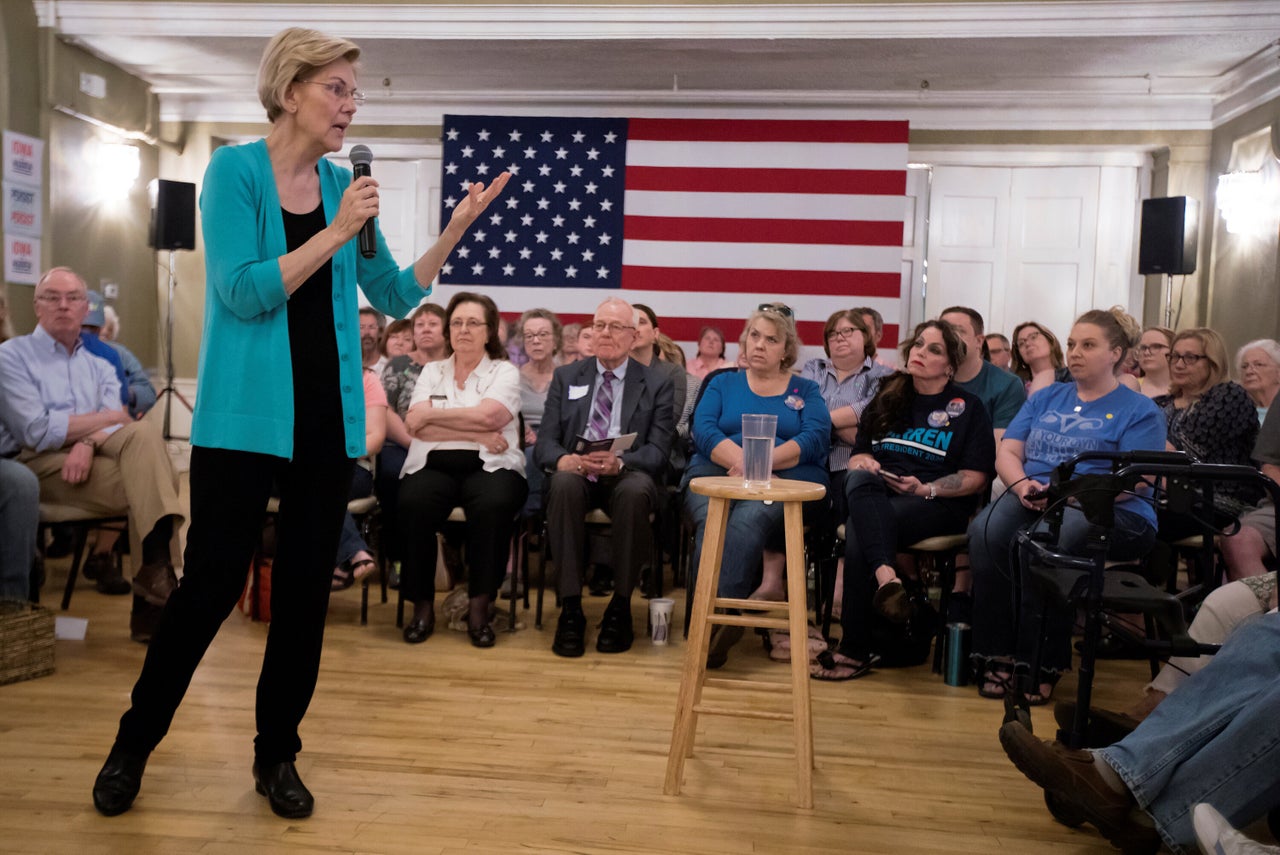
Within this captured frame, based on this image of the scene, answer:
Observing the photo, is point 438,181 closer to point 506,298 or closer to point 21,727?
point 506,298

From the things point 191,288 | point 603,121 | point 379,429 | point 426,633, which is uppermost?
point 603,121

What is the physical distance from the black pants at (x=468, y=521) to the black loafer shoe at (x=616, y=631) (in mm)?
424

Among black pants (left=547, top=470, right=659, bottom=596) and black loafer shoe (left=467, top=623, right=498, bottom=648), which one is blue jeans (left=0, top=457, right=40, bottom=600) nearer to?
black loafer shoe (left=467, top=623, right=498, bottom=648)

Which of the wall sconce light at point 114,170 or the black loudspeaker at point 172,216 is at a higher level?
the wall sconce light at point 114,170

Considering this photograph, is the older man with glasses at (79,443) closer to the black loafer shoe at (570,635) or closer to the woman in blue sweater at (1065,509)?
the black loafer shoe at (570,635)

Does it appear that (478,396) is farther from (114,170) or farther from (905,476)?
(114,170)

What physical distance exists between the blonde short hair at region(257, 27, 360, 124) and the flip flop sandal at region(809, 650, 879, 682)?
2381 mm

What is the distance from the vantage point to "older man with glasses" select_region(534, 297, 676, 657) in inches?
151

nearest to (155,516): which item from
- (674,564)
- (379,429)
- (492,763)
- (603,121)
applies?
(379,429)

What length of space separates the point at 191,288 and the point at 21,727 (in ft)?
21.4

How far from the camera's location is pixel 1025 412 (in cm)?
369

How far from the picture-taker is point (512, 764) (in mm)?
2596

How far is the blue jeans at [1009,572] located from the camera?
10.6 ft

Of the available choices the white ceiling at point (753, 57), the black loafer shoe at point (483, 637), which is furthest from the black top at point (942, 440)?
the white ceiling at point (753, 57)
